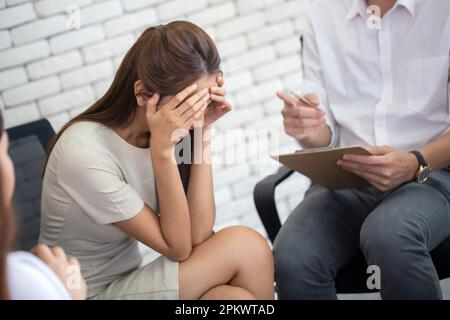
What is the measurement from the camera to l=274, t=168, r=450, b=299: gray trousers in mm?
1359

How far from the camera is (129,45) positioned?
6.88ft

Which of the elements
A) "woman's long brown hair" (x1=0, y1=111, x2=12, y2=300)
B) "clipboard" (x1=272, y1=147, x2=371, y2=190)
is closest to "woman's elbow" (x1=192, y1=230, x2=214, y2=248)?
"clipboard" (x1=272, y1=147, x2=371, y2=190)

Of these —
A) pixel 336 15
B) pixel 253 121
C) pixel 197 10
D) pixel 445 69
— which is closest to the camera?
pixel 445 69

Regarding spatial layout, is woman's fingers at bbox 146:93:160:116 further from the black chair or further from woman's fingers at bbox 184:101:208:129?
the black chair

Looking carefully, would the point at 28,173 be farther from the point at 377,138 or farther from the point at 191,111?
the point at 377,138

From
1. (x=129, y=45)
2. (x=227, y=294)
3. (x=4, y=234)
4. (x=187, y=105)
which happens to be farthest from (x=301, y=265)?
(x=129, y=45)

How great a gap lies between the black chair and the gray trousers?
0.02 metres

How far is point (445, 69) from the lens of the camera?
1548mm

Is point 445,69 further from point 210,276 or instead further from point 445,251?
point 210,276

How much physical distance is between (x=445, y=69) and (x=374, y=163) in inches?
13.1

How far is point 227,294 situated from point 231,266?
0.07m

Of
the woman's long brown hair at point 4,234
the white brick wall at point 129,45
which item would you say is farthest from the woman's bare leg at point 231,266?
the white brick wall at point 129,45

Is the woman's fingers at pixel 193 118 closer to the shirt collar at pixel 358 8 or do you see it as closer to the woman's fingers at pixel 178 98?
the woman's fingers at pixel 178 98
